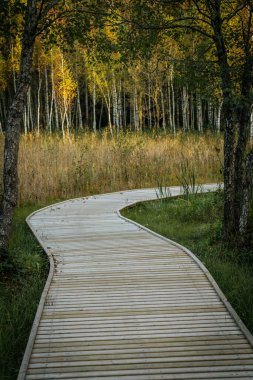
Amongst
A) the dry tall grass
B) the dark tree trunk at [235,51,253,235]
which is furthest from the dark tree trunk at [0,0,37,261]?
the dry tall grass

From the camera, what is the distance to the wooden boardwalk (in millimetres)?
2967

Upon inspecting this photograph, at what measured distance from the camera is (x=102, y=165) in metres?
12.5

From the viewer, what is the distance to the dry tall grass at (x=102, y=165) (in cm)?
1110

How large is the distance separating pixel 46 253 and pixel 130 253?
1064 mm

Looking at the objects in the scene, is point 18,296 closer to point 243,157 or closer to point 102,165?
point 243,157

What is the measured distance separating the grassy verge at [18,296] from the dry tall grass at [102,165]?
434 cm

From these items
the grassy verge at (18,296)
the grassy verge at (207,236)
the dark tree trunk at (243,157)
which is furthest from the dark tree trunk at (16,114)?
the dark tree trunk at (243,157)

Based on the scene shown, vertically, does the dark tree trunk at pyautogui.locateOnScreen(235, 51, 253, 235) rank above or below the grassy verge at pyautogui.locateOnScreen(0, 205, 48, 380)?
above

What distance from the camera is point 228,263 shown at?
5500mm

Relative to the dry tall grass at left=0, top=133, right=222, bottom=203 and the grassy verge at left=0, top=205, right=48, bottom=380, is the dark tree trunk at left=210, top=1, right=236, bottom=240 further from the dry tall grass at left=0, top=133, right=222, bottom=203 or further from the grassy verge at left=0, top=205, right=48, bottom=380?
the dry tall grass at left=0, top=133, right=222, bottom=203

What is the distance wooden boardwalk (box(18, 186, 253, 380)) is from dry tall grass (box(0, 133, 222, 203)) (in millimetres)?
5114

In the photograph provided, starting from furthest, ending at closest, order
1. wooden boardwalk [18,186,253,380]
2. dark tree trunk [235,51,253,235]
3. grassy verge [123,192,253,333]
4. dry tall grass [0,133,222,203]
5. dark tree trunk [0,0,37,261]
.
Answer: dry tall grass [0,133,222,203], dark tree trunk [235,51,253,235], dark tree trunk [0,0,37,261], grassy verge [123,192,253,333], wooden boardwalk [18,186,253,380]

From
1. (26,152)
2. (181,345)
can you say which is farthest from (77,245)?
(26,152)

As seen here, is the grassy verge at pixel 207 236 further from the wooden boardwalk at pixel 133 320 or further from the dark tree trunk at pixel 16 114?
the dark tree trunk at pixel 16 114
